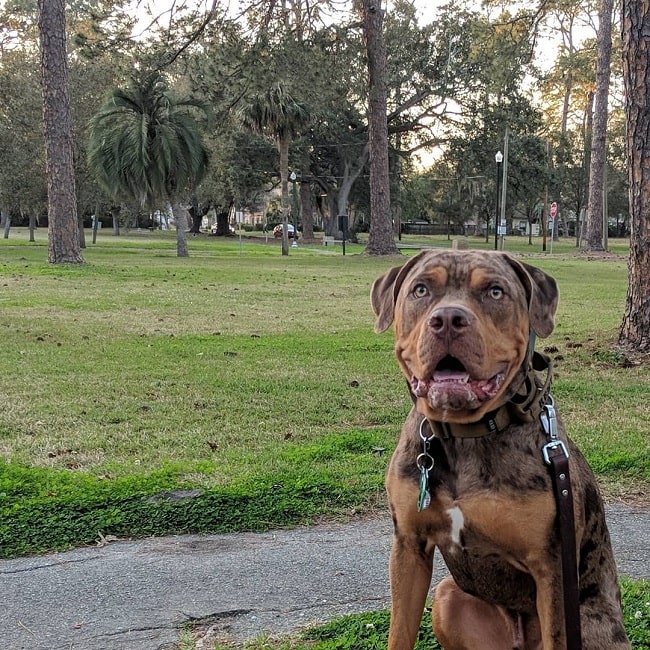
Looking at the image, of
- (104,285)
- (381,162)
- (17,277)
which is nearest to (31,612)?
(104,285)

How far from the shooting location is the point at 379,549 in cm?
418

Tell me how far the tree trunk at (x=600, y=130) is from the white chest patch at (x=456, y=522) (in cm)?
3195

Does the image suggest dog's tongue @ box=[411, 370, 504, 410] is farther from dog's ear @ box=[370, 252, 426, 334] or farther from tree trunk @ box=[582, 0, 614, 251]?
tree trunk @ box=[582, 0, 614, 251]

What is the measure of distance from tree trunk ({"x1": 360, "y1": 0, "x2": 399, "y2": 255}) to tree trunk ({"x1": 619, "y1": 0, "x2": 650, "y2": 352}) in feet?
54.4

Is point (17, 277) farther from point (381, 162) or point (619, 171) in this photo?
point (619, 171)

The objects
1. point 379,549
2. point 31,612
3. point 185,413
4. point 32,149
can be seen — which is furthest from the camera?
point 32,149

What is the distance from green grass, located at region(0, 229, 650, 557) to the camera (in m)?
4.64

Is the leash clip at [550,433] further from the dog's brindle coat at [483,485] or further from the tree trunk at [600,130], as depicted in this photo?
the tree trunk at [600,130]

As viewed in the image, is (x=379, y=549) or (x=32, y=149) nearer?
(x=379, y=549)

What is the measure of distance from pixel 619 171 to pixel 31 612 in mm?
67791

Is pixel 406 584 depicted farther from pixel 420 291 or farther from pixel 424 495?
pixel 420 291

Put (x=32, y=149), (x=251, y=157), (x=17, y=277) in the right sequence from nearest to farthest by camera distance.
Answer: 1. (x=17, y=277)
2. (x=32, y=149)
3. (x=251, y=157)

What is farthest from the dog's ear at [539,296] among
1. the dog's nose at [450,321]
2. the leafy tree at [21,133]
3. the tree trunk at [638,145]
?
the leafy tree at [21,133]

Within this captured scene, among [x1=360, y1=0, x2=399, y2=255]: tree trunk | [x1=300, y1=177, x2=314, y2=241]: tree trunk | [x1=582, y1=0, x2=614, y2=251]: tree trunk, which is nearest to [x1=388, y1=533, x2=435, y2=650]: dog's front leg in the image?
[x1=360, y1=0, x2=399, y2=255]: tree trunk
